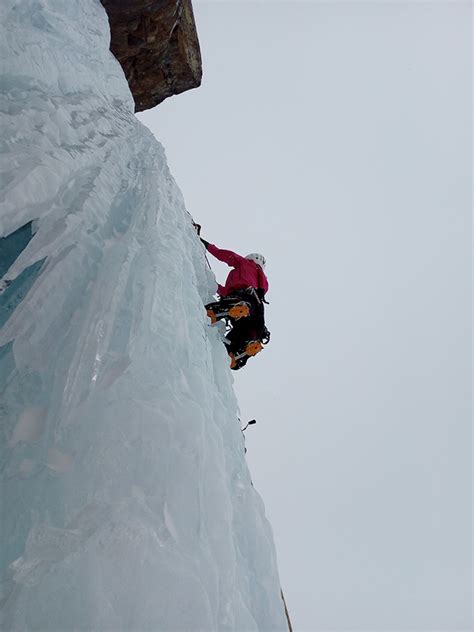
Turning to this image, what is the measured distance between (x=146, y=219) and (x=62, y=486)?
246cm

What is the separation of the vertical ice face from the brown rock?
3602mm

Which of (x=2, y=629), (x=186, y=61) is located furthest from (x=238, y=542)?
(x=186, y=61)

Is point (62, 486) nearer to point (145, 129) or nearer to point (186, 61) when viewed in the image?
point (145, 129)

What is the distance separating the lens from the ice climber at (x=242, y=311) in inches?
188

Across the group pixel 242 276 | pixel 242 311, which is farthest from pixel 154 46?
pixel 242 311

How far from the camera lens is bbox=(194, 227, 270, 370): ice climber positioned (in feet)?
15.7

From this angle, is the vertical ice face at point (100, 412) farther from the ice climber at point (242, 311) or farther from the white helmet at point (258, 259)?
the white helmet at point (258, 259)

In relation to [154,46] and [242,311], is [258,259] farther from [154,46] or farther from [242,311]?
[154,46]

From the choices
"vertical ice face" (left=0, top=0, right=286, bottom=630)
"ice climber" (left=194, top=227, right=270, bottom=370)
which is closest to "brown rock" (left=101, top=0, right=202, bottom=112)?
"vertical ice face" (left=0, top=0, right=286, bottom=630)

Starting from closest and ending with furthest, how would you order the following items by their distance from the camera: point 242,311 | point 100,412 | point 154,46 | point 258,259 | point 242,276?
point 100,412 < point 242,311 < point 242,276 < point 258,259 < point 154,46

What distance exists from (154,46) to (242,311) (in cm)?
527

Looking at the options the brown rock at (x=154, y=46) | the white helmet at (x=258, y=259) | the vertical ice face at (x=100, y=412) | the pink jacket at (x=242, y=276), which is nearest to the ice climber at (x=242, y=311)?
the pink jacket at (x=242, y=276)

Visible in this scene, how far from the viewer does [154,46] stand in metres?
7.59

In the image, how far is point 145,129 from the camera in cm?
616
